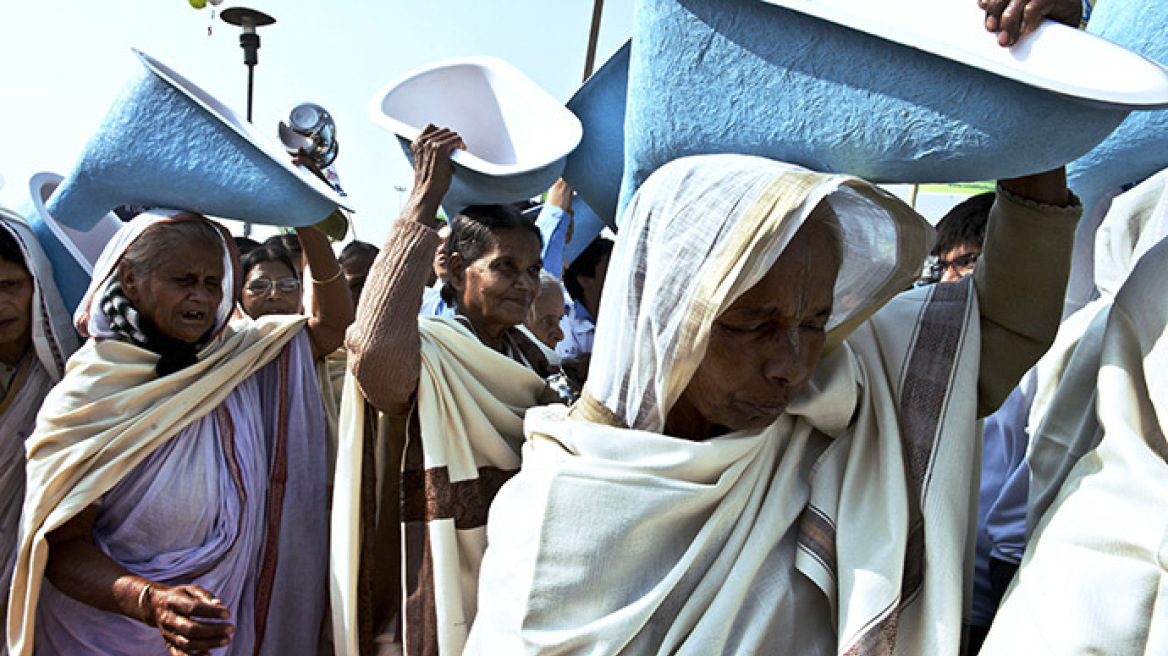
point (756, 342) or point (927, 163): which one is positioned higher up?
point (927, 163)

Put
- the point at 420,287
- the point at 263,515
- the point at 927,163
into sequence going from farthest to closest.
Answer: the point at 263,515
the point at 420,287
the point at 927,163

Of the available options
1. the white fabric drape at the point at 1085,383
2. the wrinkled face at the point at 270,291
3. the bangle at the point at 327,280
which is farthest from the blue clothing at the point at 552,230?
the white fabric drape at the point at 1085,383

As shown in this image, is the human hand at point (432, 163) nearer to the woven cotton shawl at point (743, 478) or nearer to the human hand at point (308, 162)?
the human hand at point (308, 162)

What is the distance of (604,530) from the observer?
156cm

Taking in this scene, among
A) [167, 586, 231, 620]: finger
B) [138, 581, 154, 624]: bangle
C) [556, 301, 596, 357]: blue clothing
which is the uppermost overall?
[167, 586, 231, 620]: finger

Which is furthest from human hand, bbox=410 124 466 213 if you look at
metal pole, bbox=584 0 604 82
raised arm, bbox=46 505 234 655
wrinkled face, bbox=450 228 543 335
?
metal pole, bbox=584 0 604 82

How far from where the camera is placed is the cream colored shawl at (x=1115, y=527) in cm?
120

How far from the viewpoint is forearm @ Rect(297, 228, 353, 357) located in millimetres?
3172

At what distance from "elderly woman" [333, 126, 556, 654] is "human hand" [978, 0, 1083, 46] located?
4.97ft

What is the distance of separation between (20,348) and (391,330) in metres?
1.76

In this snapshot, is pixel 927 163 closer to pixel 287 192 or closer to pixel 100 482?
pixel 287 192

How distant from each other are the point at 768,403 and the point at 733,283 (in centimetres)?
26

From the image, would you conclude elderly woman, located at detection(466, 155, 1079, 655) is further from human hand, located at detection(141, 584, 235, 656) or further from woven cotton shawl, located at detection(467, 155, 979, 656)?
human hand, located at detection(141, 584, 235, 656)

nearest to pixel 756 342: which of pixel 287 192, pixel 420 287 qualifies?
pixel 420 287
